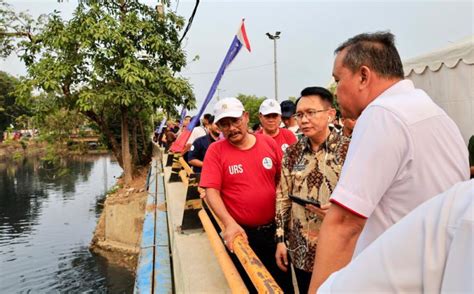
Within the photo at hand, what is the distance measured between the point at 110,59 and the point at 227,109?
8701 mm

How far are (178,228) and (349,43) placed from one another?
2910 mm

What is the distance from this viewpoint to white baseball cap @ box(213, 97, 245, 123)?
8.26ft

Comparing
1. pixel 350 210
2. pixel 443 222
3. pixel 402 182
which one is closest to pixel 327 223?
pixel 350 210

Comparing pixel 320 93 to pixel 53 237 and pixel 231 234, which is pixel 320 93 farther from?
pixel 53 237

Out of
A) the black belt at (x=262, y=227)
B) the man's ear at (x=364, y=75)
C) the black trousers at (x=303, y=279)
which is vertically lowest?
the black trousers at (x=303, y=279)

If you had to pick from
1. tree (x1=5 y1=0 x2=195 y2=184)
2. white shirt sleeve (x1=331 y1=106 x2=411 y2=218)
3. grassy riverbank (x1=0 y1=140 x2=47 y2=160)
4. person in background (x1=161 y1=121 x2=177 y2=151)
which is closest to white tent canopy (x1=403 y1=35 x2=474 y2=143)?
white shirt sleeve (x1=331 y1=106 x2=411 y2=218)

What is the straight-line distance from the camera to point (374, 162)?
1.05 meters

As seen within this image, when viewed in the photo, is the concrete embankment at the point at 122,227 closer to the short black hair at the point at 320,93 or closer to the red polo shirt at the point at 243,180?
the red polo shirt at the point at 243,180

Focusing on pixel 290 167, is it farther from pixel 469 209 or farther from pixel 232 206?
pixel 469 209

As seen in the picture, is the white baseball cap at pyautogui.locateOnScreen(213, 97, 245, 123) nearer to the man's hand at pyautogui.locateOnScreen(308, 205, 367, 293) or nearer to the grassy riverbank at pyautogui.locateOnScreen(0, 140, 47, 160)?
the man's hand at pyautogui.locateOnScreen(308, 205, 367, 293)

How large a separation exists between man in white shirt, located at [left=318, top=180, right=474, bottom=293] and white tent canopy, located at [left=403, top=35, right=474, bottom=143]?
4809 mm

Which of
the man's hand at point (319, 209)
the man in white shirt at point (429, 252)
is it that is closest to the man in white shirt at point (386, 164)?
the man in white shirt at point (429, 252)

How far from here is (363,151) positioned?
41.9 inches

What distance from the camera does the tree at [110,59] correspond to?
9641 mm
